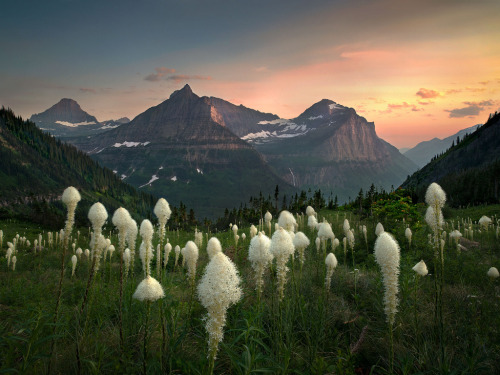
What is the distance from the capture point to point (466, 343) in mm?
4969

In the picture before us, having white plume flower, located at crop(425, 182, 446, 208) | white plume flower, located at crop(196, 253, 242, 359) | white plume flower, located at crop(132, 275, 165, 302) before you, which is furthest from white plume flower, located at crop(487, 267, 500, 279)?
white plume flower, located at crop(132, 275, 165, 302)

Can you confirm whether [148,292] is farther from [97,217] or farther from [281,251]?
[281,251]

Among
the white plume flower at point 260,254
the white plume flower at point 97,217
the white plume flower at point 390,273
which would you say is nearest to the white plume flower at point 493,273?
the white plume flower at point 390,273

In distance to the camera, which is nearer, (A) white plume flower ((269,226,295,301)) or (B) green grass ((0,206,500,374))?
(B) green grass ((0,206,500,374))

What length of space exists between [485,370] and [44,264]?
17.6 m

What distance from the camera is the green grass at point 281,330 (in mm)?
3988

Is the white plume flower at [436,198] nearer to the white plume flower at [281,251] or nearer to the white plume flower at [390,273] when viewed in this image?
the white plume flower at [390,273]

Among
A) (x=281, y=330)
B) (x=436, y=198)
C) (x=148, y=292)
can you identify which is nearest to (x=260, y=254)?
(x=281, y=330)

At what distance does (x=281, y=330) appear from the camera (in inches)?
160

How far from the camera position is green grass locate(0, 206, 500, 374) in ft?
13.1

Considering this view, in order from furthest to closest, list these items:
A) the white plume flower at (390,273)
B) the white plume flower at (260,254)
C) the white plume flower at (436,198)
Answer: the white plume flower at (436,198)
the white plume flower at (260,254)
the white plume flower at (390,273)

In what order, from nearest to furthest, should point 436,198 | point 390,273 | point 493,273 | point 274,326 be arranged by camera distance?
point 390,273 < point 274,326 < point 436,198 < point 493,273

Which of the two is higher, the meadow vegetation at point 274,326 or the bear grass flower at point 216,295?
the bear grass flower at point 216,295

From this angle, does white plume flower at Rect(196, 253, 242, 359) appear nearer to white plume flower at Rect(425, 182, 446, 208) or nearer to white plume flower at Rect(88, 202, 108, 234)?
white plume flower at Rect(88, 202, 108, 234)
